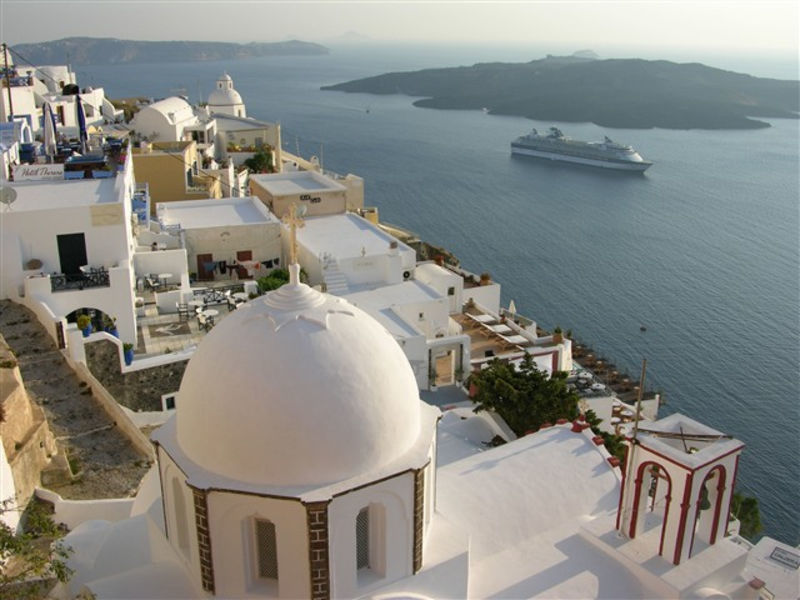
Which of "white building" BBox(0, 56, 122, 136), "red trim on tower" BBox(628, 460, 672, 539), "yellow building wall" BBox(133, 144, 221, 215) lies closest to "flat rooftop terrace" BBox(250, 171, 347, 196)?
"yellow building wall" BBox(133, 144, 221, 215)

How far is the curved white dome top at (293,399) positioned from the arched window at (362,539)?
87cm

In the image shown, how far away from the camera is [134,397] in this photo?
21.1 metres

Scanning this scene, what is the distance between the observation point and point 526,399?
20.2 meters

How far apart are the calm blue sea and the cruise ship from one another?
7.44ft

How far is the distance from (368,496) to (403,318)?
17.7 m

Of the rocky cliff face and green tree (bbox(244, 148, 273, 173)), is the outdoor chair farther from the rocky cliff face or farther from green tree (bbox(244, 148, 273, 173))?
the rocky cliff face

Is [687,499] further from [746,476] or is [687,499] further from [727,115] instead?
[727,115]

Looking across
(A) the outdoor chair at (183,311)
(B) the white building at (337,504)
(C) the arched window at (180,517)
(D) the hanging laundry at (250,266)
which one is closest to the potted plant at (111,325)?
(A) the outdoor chair at (183,311)

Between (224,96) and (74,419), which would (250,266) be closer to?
(74,419)

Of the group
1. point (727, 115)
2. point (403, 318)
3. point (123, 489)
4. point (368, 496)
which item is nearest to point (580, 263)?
point (403, 318)

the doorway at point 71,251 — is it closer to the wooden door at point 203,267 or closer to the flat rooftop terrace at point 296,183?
the wooden door at point 203,267

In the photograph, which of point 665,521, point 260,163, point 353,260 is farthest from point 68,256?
point 260,163

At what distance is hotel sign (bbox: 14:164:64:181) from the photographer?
25875 millimetres

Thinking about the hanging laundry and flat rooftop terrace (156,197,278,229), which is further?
flat rooftop terrace (156,197,278,229)
